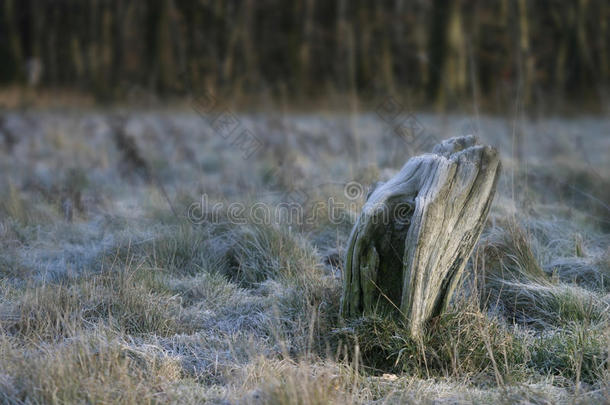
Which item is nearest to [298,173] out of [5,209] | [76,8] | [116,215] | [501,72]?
[116,215]

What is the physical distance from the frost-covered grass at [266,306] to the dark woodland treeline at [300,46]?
890cm

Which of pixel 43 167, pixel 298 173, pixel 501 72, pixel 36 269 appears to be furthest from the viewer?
pixel 501 72

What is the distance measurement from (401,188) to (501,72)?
14310 millimetres

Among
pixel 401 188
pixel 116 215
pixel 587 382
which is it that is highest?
pixel 401 188

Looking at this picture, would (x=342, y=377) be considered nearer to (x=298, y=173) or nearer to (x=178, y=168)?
(x=298, y=173)

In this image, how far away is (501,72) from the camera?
1633 cm

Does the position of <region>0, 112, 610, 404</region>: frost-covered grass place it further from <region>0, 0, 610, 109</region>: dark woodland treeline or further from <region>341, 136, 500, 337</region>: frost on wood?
<region>0, 0, 610, 109</region>: dark woodland treeline

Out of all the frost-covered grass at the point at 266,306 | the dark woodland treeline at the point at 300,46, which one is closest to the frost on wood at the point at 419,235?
the frost-covered grass at the point at 266,306

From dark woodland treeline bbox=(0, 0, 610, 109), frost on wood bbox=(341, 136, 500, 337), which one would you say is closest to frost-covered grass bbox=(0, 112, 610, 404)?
frost on wood bbox=(341, 136, 500, 337)

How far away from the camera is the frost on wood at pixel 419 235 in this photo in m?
2.99

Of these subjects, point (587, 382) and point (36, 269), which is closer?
point (587, 382)

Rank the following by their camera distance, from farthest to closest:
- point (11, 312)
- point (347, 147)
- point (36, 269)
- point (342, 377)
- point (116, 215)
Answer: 1. point (347, 147)
2. point (116, 215)
3. point (36, 269)
4. point (11, 312)
5. point (342, 377)

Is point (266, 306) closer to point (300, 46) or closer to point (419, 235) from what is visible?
point (419, 235)

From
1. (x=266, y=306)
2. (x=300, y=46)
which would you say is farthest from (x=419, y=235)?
(x=300, y=46)
